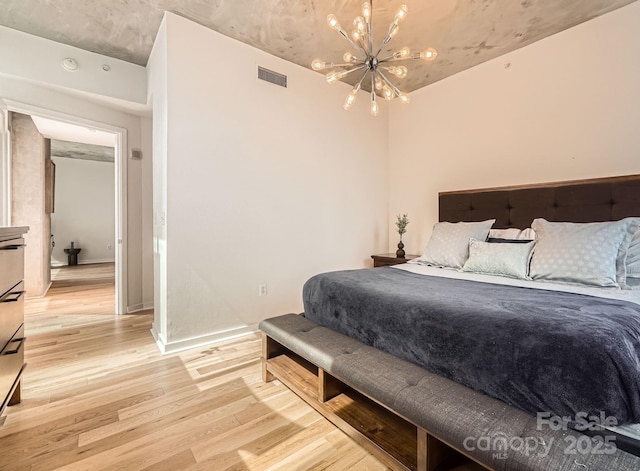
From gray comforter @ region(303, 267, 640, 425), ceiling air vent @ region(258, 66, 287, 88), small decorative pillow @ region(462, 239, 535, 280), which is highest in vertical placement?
ceiling air vent @ region(258, 66, 287, 88)

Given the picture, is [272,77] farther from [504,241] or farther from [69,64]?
[504,241]

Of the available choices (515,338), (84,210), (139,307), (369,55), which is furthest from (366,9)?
(84,210)

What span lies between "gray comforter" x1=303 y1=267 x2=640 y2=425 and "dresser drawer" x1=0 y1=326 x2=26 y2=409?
173cm

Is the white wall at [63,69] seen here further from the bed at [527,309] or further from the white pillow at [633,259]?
the white pillow at [633,259]

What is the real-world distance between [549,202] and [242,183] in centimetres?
287

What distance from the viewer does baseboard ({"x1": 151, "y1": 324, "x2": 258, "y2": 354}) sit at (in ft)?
8.51

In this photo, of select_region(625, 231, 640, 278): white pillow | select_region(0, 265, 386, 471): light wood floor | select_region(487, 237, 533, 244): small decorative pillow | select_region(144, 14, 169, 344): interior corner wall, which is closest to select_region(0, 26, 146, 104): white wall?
select_region(144, 14, 169, 344): interior corner wall

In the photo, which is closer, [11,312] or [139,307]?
[11,312]

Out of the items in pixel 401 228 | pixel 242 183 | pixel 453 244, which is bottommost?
pixel 453 244

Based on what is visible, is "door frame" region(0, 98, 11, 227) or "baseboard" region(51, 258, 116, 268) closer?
"door frame" region(0, 98, 11, 227)

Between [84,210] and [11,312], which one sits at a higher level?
[84,210]

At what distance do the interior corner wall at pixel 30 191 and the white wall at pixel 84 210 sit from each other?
13.3 feet

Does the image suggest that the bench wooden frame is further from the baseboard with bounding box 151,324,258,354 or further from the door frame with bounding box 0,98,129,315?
the door frame with bounding box 0,98,129,315

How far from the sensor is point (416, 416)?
1.14 metres
